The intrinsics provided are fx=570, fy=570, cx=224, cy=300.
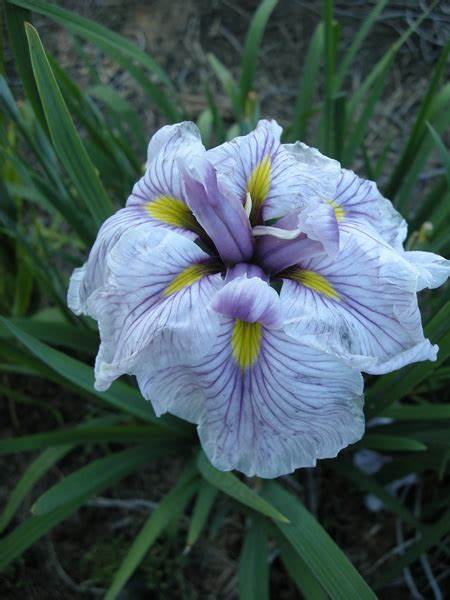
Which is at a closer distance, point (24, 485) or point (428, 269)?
point (428, 269)

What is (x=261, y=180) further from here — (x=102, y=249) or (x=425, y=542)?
(x=425, y=542)

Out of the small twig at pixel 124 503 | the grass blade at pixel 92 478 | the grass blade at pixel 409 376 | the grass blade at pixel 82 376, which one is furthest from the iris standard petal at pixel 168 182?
the small twig at pixel 124 503

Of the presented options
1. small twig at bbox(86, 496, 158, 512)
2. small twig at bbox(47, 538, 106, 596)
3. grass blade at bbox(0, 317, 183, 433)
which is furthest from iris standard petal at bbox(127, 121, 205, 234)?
small twig at bbox(47, 538, 106, 596)

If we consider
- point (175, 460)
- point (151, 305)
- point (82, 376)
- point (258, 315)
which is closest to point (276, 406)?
point (258, 315)

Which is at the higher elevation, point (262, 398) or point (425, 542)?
point (262, 398)

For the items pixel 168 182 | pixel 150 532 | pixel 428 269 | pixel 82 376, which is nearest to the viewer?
pixel 428 269

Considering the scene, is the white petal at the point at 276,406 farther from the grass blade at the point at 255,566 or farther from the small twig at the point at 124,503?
the small twig at the point at 124,503

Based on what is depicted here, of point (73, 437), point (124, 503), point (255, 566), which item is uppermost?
point (73, 437)
